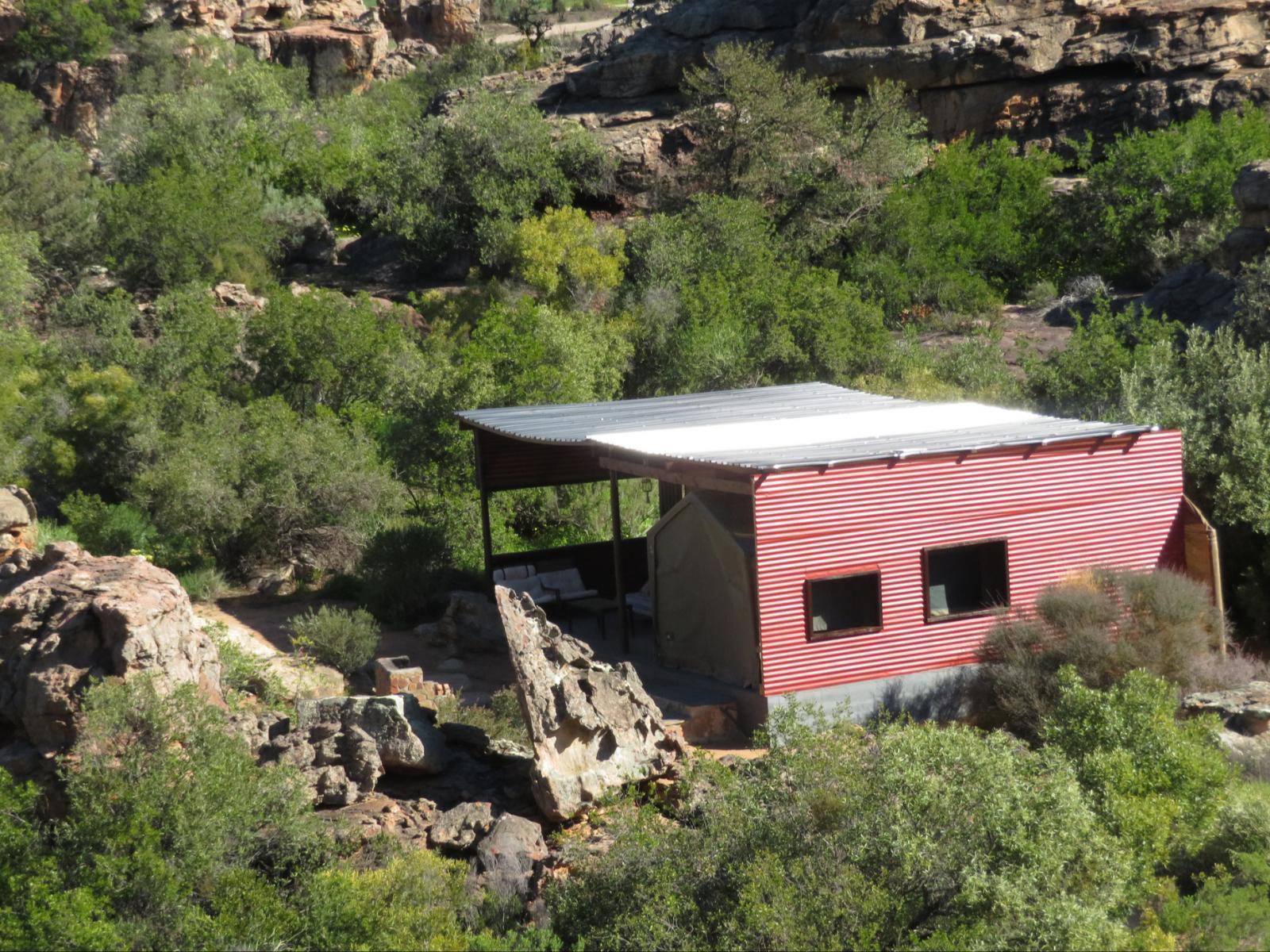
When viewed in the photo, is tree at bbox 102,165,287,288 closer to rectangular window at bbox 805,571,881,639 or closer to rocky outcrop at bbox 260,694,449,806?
rectangular window at bbox 805,571,881,639

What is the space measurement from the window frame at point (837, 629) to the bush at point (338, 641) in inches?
232

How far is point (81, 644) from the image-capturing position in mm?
10258

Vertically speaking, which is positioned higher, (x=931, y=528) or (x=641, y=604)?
(x=931, y=528)

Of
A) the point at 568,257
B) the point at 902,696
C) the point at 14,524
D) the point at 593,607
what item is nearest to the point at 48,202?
the point at 568,257

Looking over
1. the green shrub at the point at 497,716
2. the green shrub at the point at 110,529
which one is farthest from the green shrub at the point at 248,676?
the green shrub at the point at 110,529

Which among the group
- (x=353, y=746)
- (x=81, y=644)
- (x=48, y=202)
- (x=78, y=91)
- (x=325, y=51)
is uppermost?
(x=325, y=51)

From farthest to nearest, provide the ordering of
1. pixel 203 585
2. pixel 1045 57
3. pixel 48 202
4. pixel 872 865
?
pixel 1045 57, pixel 48 202, pixel 203 585, pixel 872 865

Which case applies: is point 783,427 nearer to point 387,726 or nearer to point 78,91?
point 387,726

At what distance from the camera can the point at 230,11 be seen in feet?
200

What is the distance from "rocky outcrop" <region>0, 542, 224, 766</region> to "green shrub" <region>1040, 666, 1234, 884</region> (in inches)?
266

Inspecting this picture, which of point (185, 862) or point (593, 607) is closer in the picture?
point (185, 862)

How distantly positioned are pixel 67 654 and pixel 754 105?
97.1ft

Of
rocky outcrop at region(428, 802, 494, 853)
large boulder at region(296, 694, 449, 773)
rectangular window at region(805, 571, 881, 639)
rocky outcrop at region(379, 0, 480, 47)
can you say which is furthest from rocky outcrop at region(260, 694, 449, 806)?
rocky outcrop at region(379, 0, 480, 47)

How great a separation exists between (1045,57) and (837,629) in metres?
30.7
